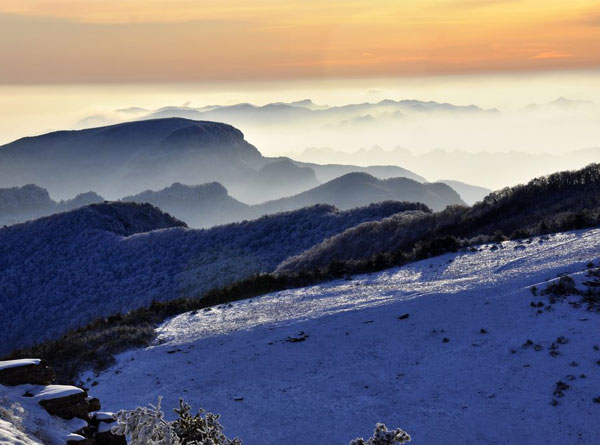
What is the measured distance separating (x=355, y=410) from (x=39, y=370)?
595 cm

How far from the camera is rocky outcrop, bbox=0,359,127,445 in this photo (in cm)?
951

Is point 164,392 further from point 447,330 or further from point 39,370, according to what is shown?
point 447,330

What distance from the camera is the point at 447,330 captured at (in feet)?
→ 50.9

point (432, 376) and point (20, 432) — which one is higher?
point (20, 432)

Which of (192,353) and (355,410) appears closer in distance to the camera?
(355,410)

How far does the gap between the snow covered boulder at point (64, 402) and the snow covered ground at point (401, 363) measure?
3.66 meters

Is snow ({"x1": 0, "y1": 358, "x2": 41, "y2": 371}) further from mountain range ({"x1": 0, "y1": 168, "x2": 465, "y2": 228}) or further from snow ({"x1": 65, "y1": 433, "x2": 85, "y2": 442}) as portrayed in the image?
mountain range ({"x1": 0, "y1": 168, "x2": 465, "y2": 228})

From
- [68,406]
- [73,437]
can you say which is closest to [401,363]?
[68,406]

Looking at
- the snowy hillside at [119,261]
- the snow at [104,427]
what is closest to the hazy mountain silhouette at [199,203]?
the snowy hillside at [119,261]

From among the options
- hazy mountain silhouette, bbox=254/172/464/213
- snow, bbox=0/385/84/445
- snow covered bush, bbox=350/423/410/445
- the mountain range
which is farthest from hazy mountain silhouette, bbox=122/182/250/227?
snow covered bush, bbox=350/423/410/445

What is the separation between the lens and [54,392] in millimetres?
9703

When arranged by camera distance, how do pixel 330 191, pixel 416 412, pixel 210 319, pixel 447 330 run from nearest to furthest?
pixel 416 412
pixel 447 330
pixel 210 319
pixel 330 191

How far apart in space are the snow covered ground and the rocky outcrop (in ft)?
10.8

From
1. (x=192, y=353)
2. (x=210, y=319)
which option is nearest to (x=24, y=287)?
(x=210, y=319)
